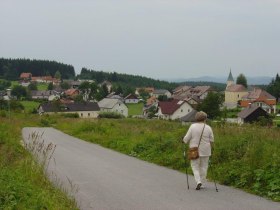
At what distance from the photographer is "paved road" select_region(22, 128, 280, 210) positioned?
760 cm

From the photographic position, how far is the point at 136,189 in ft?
29.9

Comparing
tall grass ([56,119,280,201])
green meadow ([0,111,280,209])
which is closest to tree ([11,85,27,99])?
tall grass ([56,119,280,201])

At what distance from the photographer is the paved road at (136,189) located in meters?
7.60

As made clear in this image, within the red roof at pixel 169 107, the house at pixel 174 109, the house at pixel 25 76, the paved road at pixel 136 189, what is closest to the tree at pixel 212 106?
the house at pixel 174 109

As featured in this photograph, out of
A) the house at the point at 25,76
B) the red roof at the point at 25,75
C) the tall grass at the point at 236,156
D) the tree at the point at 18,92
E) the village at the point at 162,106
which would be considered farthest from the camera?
the red roof at the point at 25,75

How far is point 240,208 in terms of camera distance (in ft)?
23.9

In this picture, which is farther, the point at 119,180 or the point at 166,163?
the point at 166,163

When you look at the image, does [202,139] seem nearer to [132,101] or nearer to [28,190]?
[28,190]

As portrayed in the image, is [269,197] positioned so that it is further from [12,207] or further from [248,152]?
[12,207]

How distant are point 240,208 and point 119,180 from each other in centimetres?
366

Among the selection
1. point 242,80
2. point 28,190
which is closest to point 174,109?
point 242,80

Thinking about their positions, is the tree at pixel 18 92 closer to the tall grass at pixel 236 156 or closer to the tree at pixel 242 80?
the tree at pixel 242 80

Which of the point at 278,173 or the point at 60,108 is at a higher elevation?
the point at 278,173

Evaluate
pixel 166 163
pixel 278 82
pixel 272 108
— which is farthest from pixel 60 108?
pixel 166 163
